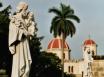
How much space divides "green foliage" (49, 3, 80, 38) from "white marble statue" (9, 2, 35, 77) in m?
63.6

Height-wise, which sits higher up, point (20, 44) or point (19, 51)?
point (20, 44)

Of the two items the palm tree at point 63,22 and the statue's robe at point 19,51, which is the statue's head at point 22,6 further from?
the palm tree at point 63,22

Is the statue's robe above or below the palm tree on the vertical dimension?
below

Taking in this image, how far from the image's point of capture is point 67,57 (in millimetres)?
129375

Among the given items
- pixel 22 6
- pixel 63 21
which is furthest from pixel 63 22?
pixel 22 6

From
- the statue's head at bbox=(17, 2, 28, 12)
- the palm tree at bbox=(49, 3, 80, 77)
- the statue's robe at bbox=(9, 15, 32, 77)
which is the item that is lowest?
the statue's robe at bbox=(9, 15, 32, 77)

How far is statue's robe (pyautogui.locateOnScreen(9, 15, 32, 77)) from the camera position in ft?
32.0

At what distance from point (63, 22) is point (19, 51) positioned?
6512 centimetres

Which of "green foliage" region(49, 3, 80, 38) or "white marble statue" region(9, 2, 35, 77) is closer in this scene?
Answer: "white marble statue" region(9, 2, 35, 77)

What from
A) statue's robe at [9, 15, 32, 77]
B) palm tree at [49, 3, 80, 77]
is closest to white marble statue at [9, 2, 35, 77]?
statue's robe at [9, 15, 32, 77]

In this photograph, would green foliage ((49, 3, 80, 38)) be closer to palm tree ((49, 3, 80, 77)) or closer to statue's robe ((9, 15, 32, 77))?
palm tree ((49, 3, 80, 77))

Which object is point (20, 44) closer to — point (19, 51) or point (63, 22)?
point (19, 51)

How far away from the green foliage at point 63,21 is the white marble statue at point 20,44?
63.6 m

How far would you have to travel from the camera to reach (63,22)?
74875mm
